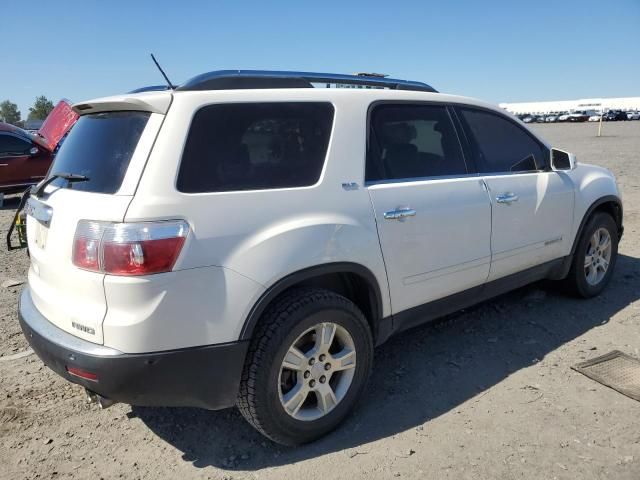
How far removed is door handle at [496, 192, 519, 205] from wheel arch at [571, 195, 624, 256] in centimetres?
106

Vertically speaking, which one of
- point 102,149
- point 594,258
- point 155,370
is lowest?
point 594,258

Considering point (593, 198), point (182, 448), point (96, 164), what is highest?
point (96, 164)

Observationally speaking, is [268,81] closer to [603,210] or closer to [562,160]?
[562,160]

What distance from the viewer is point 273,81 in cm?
276

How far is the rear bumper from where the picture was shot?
2.20m

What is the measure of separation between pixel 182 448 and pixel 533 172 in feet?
10.5

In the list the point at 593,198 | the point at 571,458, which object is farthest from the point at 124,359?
the point at 593,198

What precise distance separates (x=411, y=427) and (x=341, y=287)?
0.88m

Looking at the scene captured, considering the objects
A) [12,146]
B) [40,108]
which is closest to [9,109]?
[40,108]

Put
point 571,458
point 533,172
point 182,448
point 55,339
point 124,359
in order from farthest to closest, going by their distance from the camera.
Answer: point 533,172 < point 182,448 < point 571,458 < point 55,339 < point 124,359

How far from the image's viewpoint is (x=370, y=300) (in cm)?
293

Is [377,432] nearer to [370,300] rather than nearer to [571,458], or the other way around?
[370,300]

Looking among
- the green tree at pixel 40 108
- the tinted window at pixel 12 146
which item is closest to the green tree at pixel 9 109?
the green tree at pixel 40 108

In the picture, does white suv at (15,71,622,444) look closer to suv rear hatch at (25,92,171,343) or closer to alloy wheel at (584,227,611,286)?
suv rear hatch at (25,92,171,343)
